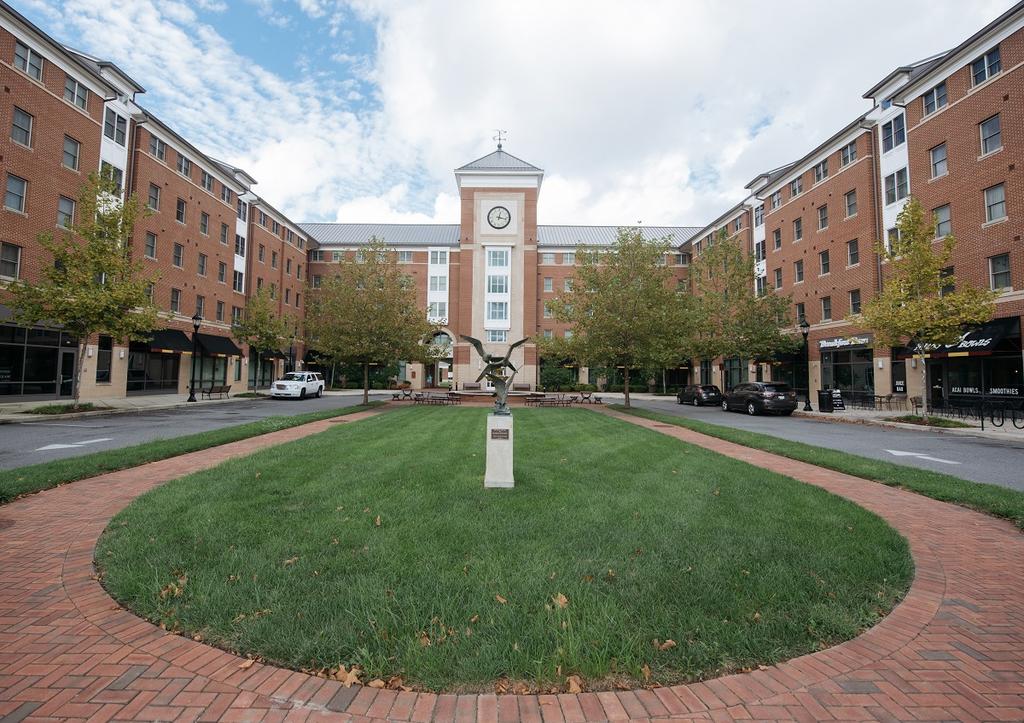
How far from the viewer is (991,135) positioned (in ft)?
70.7

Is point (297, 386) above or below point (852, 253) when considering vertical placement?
below

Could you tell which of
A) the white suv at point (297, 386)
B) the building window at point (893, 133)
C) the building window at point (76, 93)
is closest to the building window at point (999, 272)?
the building window at point (893, 133)

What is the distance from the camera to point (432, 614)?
10.6 ft

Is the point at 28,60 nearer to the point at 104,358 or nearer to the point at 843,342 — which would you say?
the point at 104,358

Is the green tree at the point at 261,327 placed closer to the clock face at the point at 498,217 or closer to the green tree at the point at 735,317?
the clock face at the point at 498,217

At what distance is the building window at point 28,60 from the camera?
20922mm

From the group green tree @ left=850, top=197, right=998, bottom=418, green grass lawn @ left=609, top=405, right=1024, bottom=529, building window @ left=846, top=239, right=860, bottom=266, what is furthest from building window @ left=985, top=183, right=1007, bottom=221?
green grass lawn @ left=609, top=405, right=1024, bottom=529

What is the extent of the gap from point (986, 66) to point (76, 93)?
42043mm

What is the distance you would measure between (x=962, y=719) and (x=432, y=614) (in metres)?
2.84

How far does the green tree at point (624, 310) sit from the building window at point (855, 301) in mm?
11938

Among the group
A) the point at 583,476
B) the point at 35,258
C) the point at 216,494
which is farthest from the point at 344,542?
the point at 35,258

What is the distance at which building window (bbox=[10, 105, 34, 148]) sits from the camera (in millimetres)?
20969

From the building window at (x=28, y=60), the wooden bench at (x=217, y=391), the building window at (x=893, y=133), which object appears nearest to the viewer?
the building window at (x=28, y=60)

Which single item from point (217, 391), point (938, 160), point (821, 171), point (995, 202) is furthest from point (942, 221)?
point (217, 391)
